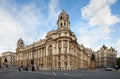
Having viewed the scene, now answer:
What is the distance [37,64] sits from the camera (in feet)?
424

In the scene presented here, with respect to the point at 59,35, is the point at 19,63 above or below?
below

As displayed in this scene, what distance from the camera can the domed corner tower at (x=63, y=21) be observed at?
10044 cm

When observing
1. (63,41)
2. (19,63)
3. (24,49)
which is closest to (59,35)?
(63,41)

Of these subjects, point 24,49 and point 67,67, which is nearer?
point 67,67

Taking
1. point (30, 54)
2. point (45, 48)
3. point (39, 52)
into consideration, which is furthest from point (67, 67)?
point (30, 54)

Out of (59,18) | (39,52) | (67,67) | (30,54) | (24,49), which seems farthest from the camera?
(24,49)

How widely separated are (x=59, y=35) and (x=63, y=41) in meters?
3.82

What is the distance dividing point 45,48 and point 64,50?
20899mm

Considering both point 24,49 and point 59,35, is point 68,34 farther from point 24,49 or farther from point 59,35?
point 24,49

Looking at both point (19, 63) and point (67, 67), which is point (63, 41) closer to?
point (67, 67)

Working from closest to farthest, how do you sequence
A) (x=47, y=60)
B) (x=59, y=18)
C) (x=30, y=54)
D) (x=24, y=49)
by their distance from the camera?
(x=59, y=18), (x=47, y=60), (x=30, y=54), (x=24, y=49)

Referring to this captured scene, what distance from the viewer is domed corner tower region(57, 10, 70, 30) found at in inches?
3954

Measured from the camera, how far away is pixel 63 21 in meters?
101

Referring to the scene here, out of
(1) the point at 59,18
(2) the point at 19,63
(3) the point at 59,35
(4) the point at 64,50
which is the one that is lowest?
(2) the point at 19,63
